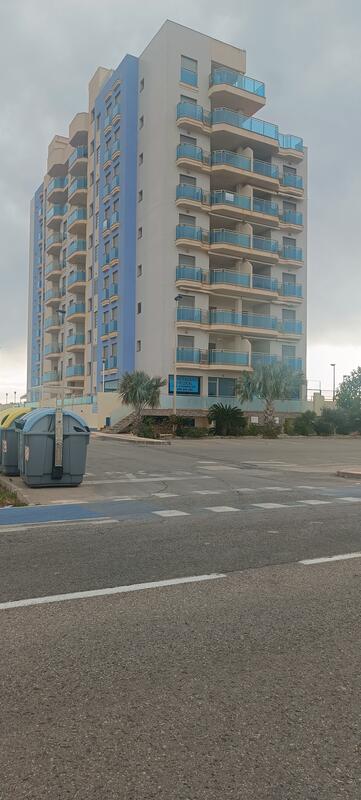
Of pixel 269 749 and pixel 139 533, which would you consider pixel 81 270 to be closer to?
pixel 139 533

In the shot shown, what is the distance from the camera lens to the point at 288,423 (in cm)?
4200

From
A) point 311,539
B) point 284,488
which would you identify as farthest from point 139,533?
point 284,488

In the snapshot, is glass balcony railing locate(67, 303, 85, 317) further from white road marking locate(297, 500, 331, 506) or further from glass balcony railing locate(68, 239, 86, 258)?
white road marking locate(297, 500, 331, 506)

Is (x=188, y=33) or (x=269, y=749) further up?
(x=188, y=33)

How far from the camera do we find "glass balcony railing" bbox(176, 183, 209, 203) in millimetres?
40656

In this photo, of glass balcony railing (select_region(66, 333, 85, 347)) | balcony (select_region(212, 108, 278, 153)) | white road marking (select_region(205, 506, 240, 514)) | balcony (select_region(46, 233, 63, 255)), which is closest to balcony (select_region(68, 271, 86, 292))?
glass balcony railing (select_region(66, 333, 85, 347))

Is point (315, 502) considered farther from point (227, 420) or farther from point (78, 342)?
point (78, 342)

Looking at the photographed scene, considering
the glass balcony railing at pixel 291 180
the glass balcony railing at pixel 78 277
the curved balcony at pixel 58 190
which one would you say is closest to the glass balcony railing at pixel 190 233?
the glass balcony railing at pixel 291 180

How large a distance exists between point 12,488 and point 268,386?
28816mm

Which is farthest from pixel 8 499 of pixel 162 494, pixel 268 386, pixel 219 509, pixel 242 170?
pixel 242 170

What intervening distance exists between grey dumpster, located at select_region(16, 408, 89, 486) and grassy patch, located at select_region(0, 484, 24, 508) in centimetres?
81

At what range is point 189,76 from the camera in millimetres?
41906

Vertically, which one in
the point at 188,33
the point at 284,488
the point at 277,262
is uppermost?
the point at 188,33

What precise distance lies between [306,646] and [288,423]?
128ft
